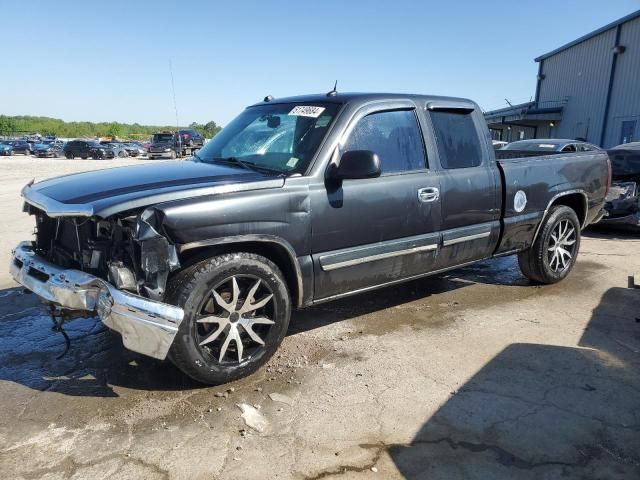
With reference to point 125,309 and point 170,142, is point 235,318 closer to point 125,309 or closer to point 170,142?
point 125,309

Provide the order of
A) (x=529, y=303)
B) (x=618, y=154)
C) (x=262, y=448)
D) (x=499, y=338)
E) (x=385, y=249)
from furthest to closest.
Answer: (x=618, y=154), (x=529, y=303), (x=499, y=338), (x=385, y=249), (x=262, y=448)

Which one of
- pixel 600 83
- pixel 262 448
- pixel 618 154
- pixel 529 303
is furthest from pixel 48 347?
pixel 600 83

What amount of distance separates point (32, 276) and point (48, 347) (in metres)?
0.85

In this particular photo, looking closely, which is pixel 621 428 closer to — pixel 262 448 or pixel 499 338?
pixel 499 338

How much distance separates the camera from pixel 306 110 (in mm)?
3871

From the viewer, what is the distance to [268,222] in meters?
3.17

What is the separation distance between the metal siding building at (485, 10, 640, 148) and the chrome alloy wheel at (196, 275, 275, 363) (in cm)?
2134

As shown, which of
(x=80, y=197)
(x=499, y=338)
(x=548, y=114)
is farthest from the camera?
(x=548, y=114)

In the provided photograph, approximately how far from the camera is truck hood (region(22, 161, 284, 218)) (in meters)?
2.84

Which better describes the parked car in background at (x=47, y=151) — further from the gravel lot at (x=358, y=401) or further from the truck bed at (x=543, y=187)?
the truck bed at (x=543, y=187)

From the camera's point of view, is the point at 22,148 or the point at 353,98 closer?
the point at 353,98

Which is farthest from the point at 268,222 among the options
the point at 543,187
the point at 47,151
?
the point at 47,151

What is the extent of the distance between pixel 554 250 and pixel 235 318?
3783mm

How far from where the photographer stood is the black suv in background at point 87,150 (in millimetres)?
36844
